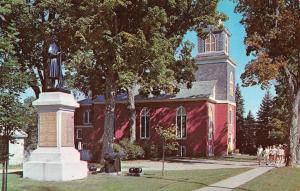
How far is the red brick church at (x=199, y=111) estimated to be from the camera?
4862 centimetres

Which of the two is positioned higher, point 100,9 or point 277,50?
point 100,9

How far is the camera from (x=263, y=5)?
31.9m

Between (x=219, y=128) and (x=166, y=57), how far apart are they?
2122 centimetres

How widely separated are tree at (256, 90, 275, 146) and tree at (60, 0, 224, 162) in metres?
32.2

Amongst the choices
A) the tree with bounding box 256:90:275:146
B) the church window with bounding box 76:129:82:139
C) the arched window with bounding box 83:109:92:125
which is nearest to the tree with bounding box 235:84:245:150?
the tree with bounding box 256:90:275:146

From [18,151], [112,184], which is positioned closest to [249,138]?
[18,151]

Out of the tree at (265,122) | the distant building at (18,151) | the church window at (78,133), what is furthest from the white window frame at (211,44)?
the distant building at (18,151)

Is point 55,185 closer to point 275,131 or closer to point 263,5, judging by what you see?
point 263,5

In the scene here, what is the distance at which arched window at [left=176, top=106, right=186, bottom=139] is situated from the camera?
49281 mm

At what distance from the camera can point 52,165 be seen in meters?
18.6

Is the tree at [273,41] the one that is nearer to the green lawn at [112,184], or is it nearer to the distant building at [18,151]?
the green lawn at [112,184]

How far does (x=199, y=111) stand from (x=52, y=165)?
31.3m

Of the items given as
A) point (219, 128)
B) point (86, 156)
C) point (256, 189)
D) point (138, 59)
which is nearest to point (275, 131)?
point (219, 128)

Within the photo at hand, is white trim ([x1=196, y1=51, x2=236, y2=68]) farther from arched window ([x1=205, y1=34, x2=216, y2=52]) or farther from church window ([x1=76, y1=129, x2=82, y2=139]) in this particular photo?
church window ([x1=76, y1=129, x2=82, y2=139])
